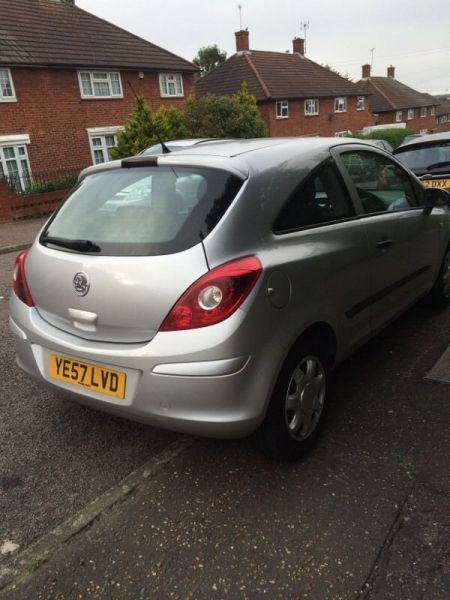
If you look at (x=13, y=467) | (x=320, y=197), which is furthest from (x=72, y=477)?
(x=320, y=197)

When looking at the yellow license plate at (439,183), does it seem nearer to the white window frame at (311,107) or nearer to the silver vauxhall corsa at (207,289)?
the silver vauxhall corsa at (207,289)

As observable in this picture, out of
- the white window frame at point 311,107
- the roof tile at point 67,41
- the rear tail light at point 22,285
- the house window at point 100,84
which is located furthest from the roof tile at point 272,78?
the rear tail light at point 22,285

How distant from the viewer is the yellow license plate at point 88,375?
2328mm

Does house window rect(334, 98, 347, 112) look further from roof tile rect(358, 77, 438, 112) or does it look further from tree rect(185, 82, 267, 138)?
tree rect(185, 82, 267, 138)

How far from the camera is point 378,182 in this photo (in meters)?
3.60

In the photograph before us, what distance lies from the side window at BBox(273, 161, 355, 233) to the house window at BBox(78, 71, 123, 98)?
19.9m

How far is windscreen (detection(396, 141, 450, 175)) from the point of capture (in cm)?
706

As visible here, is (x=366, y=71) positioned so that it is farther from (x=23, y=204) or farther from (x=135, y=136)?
(x=23, y=204)

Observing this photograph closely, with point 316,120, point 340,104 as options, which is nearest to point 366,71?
point 340,104

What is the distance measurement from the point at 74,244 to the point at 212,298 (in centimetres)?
89

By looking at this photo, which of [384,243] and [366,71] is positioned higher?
[366,71]

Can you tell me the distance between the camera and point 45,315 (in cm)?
264

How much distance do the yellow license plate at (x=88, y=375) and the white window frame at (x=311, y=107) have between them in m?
33.6

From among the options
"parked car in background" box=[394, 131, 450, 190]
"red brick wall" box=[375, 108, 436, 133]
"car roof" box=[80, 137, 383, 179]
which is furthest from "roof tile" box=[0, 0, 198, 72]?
"red brick wall" box=[375, 108, 436, 133]
